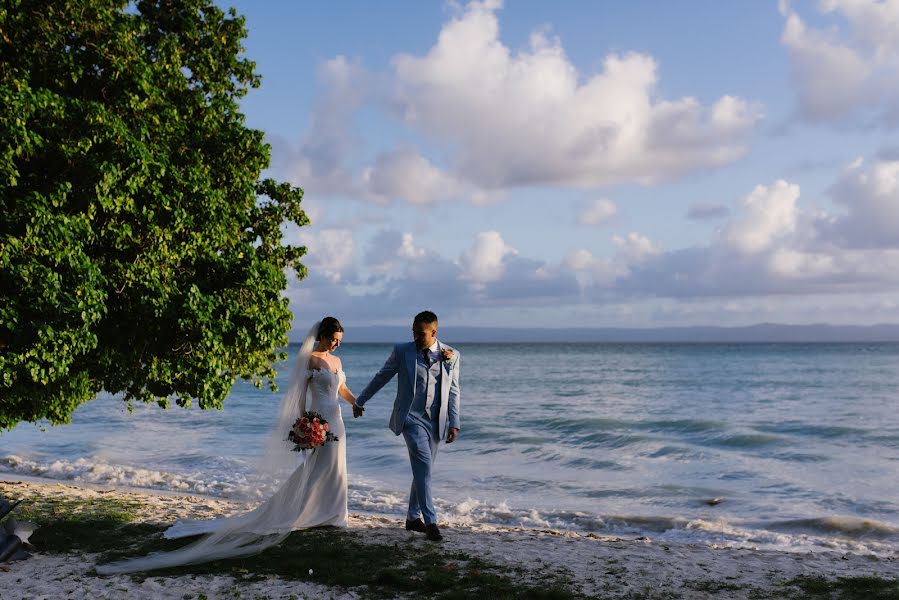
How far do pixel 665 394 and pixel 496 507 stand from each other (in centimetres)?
3533

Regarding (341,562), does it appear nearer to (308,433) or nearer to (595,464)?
(308,433)

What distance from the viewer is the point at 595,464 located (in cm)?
2122

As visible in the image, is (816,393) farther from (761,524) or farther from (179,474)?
(179,474)

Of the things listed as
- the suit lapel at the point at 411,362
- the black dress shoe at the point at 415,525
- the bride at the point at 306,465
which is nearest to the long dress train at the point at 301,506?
the bride at the point at 306,465

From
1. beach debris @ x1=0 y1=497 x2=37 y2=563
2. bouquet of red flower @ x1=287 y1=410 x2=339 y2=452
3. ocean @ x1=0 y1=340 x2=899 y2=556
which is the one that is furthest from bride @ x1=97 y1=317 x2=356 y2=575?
beach debris @ x1=0 y1=497 x2=37 y2=563

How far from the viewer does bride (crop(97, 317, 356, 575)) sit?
9680 millimetres

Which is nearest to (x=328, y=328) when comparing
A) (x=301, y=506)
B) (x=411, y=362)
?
(x=411, y=362)

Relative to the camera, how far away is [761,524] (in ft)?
46.5

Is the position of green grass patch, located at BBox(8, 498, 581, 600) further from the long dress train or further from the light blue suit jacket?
the light blue suit jacket

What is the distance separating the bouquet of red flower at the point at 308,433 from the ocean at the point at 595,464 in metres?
0.95

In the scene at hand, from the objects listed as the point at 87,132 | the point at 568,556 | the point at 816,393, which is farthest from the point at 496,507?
the point at 816,393

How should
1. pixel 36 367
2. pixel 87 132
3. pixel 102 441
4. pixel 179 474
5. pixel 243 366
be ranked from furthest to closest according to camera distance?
pixel 102 441, pixel 179 474, pixel 243 366, pixel 87 132, pixel 36 367

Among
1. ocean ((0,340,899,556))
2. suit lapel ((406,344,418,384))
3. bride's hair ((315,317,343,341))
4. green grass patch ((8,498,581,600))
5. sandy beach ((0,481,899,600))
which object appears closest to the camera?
sandy beach ((0,481,899,600))

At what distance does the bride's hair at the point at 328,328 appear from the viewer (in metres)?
10.0
